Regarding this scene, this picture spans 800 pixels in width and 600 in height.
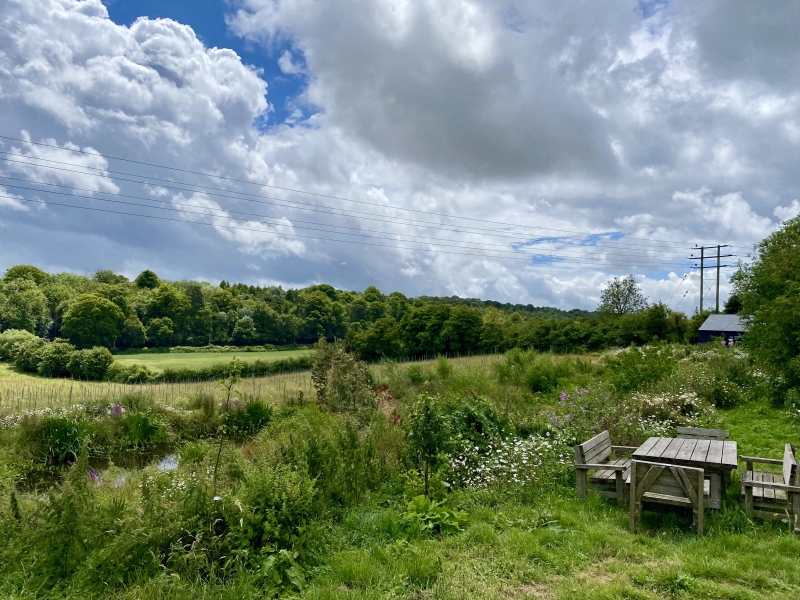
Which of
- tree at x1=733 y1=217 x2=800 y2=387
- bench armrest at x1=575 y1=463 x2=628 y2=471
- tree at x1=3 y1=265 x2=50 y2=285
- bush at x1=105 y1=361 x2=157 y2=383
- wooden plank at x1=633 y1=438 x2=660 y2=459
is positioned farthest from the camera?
tree at x1=3 y1=265 x2=50 y2=285

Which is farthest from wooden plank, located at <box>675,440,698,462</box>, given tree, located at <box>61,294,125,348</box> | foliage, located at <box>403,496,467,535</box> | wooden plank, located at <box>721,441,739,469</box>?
tree, located at <box>61,294,125,348</box>

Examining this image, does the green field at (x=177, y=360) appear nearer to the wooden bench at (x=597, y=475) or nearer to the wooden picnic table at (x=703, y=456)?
the wooden bench at (x=597, y=475)

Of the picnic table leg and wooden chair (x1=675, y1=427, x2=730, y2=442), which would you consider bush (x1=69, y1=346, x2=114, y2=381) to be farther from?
the picnic table leg

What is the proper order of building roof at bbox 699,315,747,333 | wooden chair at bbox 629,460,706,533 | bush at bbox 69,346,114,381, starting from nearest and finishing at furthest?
wooden chair at bbox 629,460,706,533 < bush at bbox 69,346,114,381 < building roof at bbox 699,315,747,333

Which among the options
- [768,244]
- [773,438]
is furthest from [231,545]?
[768,244]

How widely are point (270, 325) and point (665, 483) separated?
1315 inches

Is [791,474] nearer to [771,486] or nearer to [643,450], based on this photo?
[771,486]

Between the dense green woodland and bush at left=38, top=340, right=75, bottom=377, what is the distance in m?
6.55

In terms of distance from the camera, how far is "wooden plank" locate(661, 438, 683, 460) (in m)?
4.94

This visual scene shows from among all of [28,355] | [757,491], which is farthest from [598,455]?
[28,355]

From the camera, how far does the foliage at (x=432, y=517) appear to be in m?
4.64

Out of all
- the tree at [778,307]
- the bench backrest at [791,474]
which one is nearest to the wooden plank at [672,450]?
the bench backrest at [791,474]

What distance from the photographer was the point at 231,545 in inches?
151

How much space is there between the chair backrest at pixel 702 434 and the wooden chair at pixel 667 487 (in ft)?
7.07
